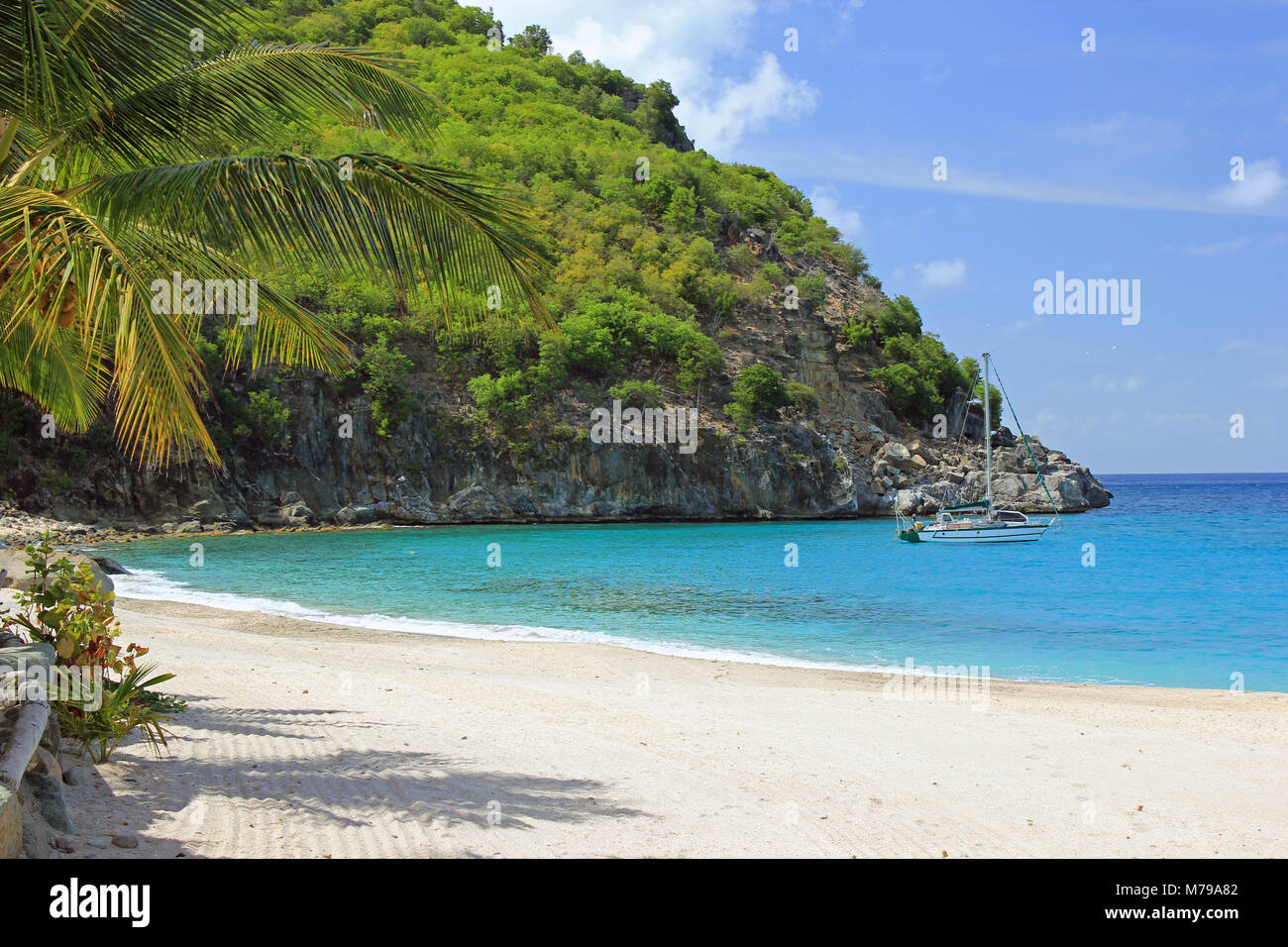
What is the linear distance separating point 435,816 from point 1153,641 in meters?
17.3

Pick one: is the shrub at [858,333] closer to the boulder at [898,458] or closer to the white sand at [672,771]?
the boulder at [898,458]

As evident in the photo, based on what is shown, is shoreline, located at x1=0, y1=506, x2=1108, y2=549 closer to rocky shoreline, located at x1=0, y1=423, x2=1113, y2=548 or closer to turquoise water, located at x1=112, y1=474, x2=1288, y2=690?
rocky shoreline, located at x1=0, y1=423, x2=1113, y2=548

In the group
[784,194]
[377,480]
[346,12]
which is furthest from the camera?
[784,194]

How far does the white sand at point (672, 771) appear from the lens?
514cm

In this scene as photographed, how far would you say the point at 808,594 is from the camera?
24625mm

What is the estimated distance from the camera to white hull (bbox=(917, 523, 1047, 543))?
46812 millimetres

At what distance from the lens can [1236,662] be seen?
15.6 m

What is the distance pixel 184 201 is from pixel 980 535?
47.3m

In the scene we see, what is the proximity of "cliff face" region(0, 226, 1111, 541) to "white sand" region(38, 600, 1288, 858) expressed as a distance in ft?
155

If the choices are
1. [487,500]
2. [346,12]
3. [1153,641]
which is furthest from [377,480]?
[346,12]

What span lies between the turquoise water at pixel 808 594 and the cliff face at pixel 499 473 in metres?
8.83

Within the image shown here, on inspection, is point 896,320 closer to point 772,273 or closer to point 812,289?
point 812,289

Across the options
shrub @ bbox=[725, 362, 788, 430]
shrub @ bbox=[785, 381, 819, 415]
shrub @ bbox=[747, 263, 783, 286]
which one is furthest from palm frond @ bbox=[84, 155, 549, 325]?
shrub @ bbox=[747, 263, 783, 286]
